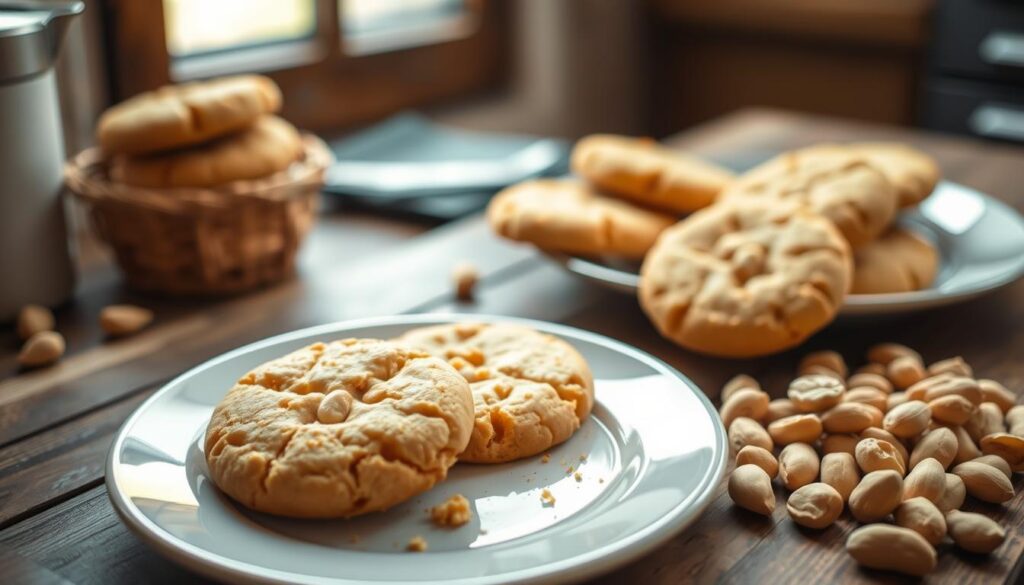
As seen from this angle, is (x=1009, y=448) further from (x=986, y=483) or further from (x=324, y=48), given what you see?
(x=324, y=48)

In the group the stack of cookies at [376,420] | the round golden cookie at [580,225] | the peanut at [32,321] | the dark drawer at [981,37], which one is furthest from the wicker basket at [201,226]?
the dark drawer at [981,37]

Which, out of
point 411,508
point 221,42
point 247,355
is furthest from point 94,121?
point 411,508

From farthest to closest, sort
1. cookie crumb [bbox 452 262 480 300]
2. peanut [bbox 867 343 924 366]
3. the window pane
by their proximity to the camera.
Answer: the window pane, cookie crumb [bbox 452 262 480 300], peanut [bbox 867 343 924 366]

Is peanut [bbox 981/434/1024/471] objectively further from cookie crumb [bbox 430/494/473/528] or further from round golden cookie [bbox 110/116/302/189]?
round golden cookie [bbox 110/116/302/189]

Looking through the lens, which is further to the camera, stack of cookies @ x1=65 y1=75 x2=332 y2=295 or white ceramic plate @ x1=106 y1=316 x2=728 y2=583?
stack of cookies @ x1=65 y1=75 x2=332 y2=295

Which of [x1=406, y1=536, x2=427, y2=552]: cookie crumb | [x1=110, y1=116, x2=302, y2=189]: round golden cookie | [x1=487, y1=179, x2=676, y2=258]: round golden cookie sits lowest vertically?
[x1=406, y1=536, x2=427, y2=552]: cookie crumb

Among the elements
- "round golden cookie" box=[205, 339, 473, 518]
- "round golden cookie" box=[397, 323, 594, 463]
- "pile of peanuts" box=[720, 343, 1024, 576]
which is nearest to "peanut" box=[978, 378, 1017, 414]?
"pile of peanuts" box=[720, 343, 1024, 576]

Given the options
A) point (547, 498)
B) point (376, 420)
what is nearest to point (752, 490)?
point (547, 498)
